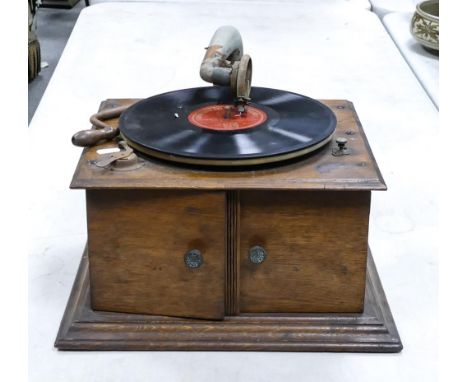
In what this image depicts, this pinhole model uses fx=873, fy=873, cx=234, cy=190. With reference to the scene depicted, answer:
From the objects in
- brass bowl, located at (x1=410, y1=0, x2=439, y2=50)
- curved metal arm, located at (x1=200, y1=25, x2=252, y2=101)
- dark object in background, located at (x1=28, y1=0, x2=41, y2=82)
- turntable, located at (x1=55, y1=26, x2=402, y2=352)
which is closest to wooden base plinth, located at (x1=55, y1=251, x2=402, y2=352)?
turntable, located at (x1=55, y1=26, x2=402, y2=352)

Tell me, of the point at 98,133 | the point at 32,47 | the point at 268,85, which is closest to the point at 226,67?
the point at 98,133

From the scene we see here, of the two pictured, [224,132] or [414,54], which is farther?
[414,54]

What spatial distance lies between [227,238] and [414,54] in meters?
1.51

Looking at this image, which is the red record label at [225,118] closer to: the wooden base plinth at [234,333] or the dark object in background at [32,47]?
the wooden base plinth at [234,333]

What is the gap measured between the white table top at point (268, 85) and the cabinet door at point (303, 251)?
94 millimetres

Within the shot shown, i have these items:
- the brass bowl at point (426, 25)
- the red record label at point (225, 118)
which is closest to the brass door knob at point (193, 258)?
the red record label at point (225, 118)

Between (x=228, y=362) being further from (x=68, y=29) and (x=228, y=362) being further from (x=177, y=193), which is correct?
(x=68, y=29)

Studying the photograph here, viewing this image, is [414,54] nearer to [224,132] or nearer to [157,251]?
[224,132]

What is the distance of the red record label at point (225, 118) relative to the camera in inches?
58.7

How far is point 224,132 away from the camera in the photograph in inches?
57.6

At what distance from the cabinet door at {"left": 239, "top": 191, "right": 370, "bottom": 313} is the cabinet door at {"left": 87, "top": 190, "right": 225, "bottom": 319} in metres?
0.05

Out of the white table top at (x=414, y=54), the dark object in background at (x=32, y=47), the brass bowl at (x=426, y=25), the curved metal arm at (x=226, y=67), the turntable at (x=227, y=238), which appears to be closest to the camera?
the turntable at (x=227, y=238)

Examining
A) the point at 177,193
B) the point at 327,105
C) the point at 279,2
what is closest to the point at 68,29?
the point at 279,2

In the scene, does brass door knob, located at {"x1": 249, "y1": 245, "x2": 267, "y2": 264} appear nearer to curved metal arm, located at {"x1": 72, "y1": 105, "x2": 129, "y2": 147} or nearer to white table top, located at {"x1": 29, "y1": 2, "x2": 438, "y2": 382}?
white table top, located at {"x1": 29, "y1": 2, "x2": 438, "y2": 382}
